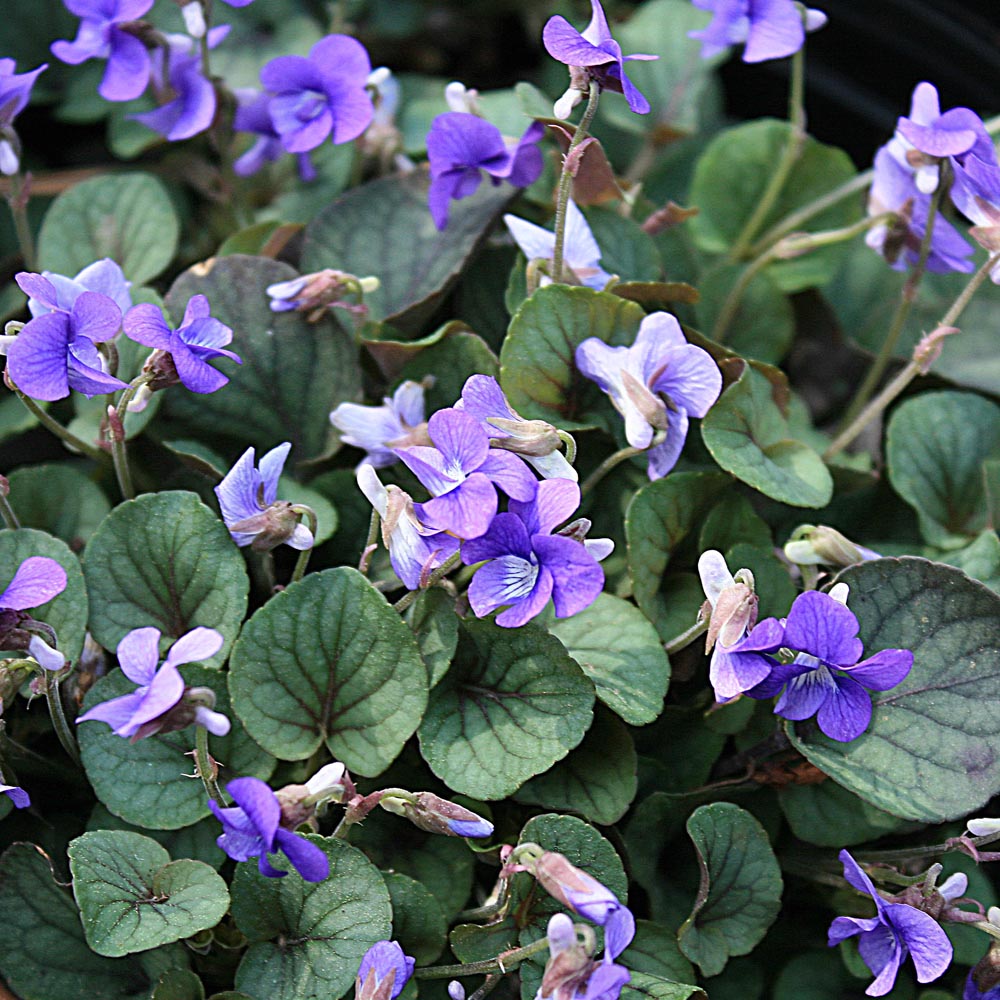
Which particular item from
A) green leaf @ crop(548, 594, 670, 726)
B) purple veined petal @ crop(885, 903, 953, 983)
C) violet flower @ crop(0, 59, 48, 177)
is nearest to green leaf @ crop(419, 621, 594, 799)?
green leaf @ crop(548, 594, 670, 726)

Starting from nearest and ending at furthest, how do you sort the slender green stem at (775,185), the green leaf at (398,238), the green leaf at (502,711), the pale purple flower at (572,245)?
1. the green leaf at (502,711)
2. the pale purple flower at (572,245)
3. the green leaf at (398,238)
4. the slender green stem at (775,185)

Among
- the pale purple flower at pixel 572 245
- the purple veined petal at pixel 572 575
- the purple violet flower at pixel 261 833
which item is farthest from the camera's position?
the pale purple flower at pixel 572 245

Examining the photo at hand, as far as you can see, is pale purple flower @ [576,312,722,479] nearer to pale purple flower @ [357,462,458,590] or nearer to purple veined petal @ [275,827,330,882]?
pale purple flower @ [357,462,458,590]

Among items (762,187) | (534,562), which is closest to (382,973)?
(534,562)

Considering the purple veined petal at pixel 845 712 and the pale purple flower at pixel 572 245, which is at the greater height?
the pale purple flower at pixel 572 245

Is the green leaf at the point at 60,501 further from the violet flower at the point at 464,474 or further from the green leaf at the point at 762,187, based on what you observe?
the green leaf at the point at 762,187

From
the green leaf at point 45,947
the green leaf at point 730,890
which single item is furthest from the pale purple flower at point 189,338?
the green leaf at point 730,890
